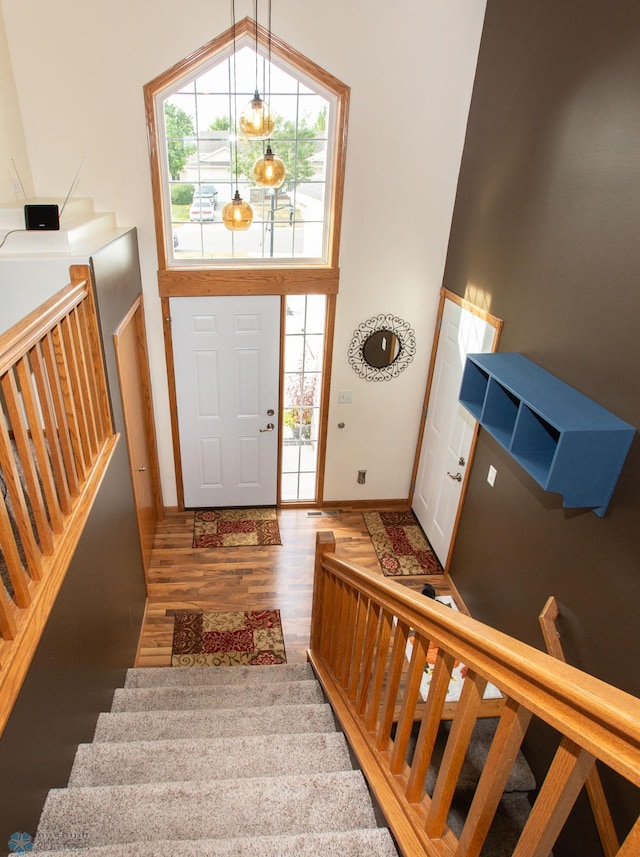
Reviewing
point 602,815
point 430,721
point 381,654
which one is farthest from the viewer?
point 602,815

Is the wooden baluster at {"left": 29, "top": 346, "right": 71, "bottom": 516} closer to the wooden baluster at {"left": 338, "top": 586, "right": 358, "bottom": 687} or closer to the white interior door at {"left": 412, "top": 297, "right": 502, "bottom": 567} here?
the wooden baluster at {"left": 338, "top": 586, "right": 358, "bottom": 687}

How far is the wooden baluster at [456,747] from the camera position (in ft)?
3.52

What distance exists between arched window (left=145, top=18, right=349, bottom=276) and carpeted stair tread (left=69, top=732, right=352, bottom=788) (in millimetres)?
3286

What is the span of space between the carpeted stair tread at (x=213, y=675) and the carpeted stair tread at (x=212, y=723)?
1.87 ft

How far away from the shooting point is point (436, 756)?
2.96 meters

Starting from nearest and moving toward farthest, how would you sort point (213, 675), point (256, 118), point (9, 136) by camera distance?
point (256, 118)
point (213, 675)
point (9, 136)

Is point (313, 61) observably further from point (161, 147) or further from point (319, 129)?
point (161, 147)

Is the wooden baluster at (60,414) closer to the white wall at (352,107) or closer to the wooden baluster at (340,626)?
the wooden baluster at (340,626)

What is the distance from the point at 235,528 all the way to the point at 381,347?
83.1 inches

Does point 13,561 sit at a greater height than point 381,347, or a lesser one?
greater

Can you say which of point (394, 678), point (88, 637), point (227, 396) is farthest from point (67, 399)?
point (227, 396)

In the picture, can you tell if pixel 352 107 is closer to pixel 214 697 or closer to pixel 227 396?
pixel 227 396

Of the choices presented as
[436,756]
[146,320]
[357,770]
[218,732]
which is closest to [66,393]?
[218,732]

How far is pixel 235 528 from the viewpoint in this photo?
189 inches
